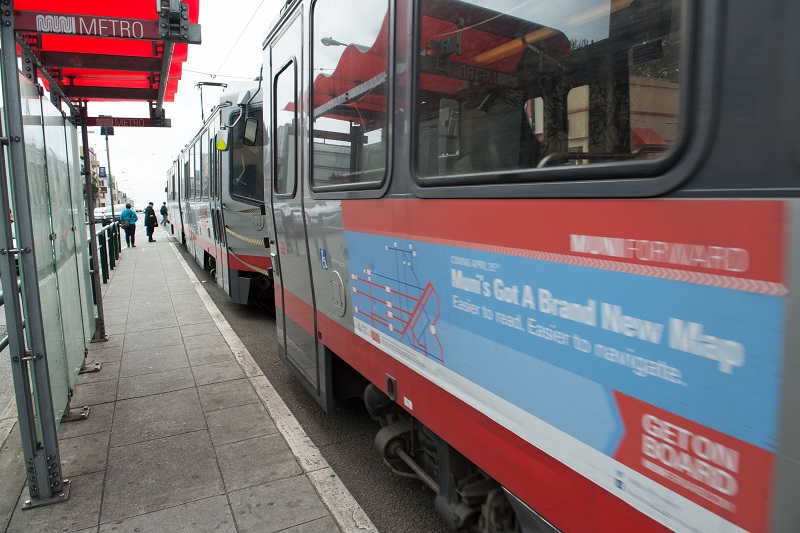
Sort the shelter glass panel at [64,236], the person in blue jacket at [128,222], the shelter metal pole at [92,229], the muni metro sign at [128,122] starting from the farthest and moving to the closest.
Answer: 1. the person in blue jacket at [128,222]
2. the muni metro sign at [128,122]
3. the shelter metal pole at [92,229]
4. the shelter glass panel at [64,236]

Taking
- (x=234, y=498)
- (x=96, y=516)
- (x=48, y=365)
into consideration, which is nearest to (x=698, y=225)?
(x=234, y=498)

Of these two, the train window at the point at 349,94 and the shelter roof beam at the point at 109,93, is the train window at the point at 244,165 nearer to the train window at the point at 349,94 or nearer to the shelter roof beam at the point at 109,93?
the shelter roof beam at the point at 109,93

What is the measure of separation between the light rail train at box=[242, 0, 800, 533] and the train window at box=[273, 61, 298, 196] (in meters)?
1.18

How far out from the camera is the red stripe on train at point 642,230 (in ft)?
3.64

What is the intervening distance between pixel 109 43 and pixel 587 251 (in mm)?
5003

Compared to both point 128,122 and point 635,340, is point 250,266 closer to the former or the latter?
point 128,122

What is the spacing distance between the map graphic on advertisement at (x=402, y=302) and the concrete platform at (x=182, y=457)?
48.7 inches

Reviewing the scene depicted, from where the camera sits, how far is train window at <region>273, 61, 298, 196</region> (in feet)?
13.2

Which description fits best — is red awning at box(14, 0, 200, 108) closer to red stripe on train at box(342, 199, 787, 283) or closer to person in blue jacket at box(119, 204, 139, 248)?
red stripe on train at box(342, 199, 787, 283)

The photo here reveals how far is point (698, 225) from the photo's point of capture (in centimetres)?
122

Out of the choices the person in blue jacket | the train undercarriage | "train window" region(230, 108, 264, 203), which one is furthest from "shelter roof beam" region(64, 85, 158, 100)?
the person in blue jacket

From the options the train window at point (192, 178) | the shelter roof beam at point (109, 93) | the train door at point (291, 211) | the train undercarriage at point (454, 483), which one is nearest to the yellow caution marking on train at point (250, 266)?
the shelter roof beam at point (109, 93)

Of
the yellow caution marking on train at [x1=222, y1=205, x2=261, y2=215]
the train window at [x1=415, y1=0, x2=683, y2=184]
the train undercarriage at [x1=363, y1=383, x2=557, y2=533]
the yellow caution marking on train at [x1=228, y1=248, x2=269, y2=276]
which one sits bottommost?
the train undercarriage at [x1=363, y1=383, x2=557, y2=533]

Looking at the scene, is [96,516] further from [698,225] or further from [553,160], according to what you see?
[698,225]
